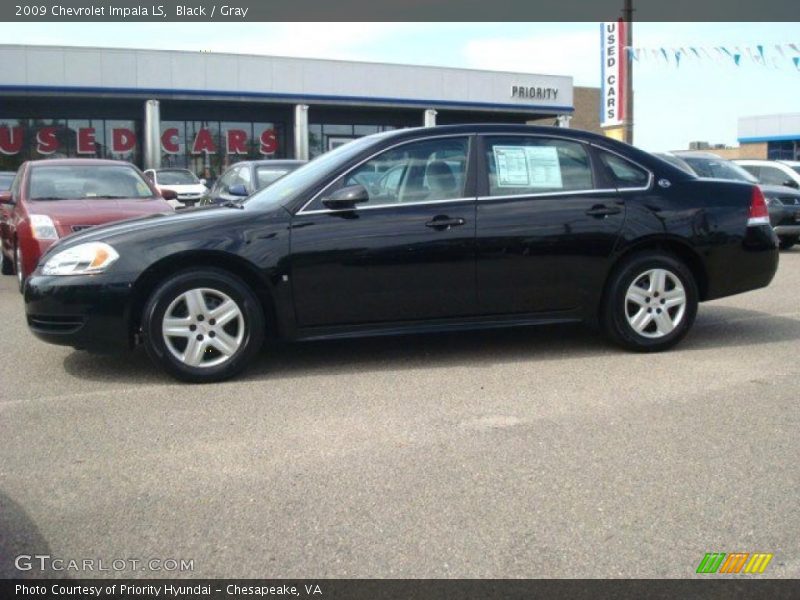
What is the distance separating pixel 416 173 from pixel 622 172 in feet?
4.90

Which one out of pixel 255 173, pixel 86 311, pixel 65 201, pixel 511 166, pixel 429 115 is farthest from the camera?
pixel 429 115

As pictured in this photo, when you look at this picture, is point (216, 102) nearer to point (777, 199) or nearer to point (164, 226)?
point (777, 199)

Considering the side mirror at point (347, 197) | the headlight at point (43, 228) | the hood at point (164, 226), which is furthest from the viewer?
the headlight at point (43, 228)

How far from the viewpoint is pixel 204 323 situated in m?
5.46

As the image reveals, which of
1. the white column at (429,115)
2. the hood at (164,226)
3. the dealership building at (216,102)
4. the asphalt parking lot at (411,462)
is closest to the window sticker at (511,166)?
the asphalt parking lot at (411,462)

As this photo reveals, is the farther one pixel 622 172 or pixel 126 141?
pixel 126 141

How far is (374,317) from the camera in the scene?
5.77 metres

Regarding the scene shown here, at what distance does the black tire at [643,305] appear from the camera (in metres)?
6.18

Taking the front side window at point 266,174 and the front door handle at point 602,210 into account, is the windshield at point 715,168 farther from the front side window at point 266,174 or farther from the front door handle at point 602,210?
the front door handle at point 602,210

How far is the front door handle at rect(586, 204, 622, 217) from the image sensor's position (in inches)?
241

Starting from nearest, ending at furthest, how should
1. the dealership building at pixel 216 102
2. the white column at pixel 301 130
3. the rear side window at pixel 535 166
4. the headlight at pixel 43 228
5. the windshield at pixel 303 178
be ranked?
the windshield at pixel 303 178 < the rear side window at pixel 535 166 < the headlight at pixel 43 228 < the dealership building at pixel 216 102 < the white column at pixel 301 130

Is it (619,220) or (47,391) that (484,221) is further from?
(47,391)

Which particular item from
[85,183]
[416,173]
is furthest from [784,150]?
[416,173]

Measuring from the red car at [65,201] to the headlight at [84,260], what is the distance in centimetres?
324
